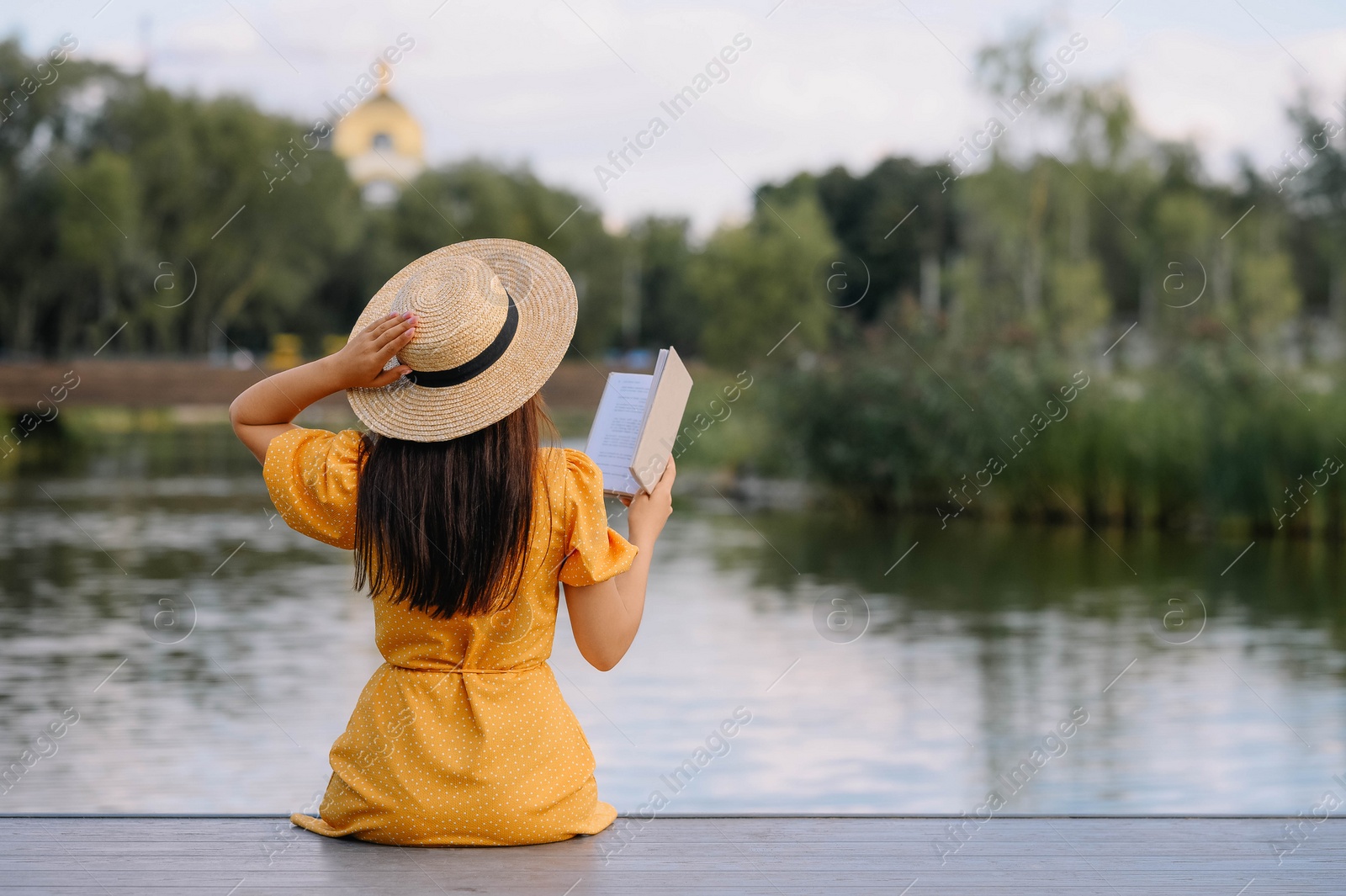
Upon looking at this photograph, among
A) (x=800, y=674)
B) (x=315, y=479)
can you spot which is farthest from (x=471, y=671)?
(x=800, y=674)

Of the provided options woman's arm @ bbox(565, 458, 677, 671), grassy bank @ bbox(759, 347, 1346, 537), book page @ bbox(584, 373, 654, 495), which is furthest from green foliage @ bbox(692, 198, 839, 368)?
woman's arm @ bbox(565, 458, 677, 671)

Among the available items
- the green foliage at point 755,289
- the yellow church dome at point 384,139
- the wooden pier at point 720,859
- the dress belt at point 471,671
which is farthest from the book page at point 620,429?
the yellow church dome at point 384,139

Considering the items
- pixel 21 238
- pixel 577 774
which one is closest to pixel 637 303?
pixel 21 238

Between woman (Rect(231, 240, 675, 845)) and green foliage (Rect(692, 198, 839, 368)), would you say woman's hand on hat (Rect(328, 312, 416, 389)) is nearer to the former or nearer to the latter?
woman (Rect(231, 240, 675, 845))

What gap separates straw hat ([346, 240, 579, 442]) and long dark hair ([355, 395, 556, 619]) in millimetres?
49

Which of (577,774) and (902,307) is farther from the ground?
(902,307)

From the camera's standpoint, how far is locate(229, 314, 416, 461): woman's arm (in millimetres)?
2627

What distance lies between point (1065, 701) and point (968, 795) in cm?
199

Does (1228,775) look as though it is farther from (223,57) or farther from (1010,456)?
(223,57)

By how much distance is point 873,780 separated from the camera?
6.18m

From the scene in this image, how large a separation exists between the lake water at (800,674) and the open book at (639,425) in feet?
6.92

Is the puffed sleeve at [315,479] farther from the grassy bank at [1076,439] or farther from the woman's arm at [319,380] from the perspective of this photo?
the grassy bank at [1076,439]

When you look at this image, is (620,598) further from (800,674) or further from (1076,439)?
(1076,439)

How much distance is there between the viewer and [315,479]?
2.71 m
